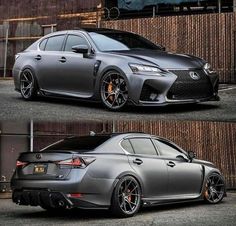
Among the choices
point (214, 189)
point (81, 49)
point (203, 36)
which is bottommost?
point (214, 189)

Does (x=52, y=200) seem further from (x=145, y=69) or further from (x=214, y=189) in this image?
(x=214, y=189)

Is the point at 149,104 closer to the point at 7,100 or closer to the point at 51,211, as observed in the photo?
the point at 51,211

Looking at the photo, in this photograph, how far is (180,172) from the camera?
960 cm

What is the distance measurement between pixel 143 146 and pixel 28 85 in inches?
138

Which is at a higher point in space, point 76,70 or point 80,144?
point 76,70

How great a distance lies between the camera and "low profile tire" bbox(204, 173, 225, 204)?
1047 cm

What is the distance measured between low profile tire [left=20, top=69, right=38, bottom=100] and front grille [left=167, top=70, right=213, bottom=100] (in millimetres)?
3205

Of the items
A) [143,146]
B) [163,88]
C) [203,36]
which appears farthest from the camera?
[203,36]

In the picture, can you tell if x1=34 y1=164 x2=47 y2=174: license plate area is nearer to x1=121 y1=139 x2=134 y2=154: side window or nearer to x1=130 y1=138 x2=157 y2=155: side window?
x1=121 y1=139 x2=134 y2=154: side window

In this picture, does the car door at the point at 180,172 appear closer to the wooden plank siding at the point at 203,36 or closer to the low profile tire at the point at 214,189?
the low profile tire at the point at 214,189

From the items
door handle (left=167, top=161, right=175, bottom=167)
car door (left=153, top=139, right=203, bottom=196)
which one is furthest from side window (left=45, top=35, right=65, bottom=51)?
door handle (left=167, top=161, right=175, bottom=167)

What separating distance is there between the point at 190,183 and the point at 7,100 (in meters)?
4.35

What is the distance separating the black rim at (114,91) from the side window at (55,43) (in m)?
1.85

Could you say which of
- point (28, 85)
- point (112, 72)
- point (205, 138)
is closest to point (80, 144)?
point (112, 72)
